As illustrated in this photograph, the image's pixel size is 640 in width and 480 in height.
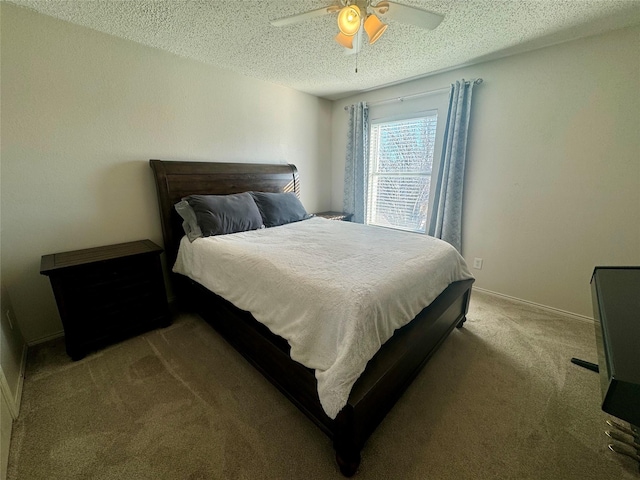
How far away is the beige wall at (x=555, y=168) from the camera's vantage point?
2.02 m

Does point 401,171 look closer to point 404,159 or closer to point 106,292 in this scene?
point 404,159

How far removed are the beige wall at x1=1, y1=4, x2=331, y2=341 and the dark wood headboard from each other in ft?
0.52

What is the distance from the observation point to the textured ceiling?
5.50 feet

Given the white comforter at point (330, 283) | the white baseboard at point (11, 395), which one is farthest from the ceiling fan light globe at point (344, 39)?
the white baseboard at point (11, 395)

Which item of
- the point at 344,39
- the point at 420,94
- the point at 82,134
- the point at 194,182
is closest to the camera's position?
the point at 344,39

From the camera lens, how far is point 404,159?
3.32 meters

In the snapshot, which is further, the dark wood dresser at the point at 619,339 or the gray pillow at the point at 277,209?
the gray pillow at the point at 277,209

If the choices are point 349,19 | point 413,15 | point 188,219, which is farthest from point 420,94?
point 188,219

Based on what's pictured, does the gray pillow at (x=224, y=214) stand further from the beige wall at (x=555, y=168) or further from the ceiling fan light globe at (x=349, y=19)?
the beige wall at (x=555, y=168)

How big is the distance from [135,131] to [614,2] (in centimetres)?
359

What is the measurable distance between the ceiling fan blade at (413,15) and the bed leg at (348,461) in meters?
2.18

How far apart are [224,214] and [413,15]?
1.94 m

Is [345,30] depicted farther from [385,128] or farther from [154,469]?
[154,469]

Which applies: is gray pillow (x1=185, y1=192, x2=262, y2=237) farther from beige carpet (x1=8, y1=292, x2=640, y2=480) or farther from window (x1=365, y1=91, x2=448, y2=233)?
window (x1=365, y1=91, x2=448, y2=233)
